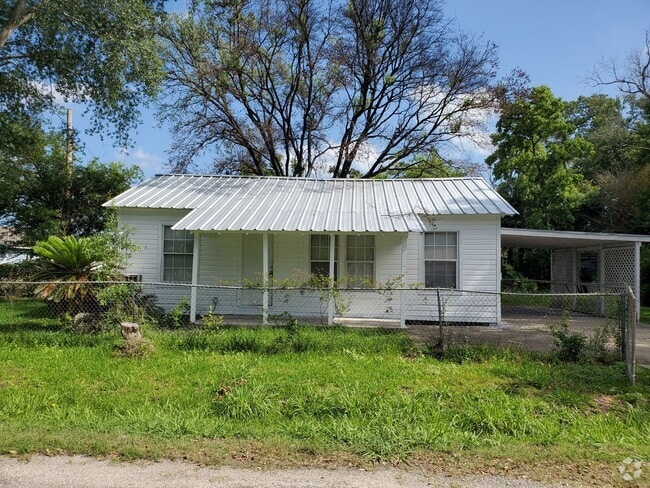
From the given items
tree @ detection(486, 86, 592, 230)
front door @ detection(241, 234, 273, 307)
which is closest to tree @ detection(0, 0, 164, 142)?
front door @ detection(241, 234, 273, 307)

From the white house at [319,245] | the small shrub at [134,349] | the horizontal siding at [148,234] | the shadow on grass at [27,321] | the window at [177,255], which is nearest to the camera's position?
the small shrub at [134,349]

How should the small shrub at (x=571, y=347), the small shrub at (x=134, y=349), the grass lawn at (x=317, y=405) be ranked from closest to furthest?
the grass lawn at (x=317, y=405)
the small shrub at (x=134, y=349)
the small shrub at (x=571, y=347)

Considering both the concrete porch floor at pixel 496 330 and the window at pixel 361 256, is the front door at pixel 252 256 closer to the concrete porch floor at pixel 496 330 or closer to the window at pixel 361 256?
the concrete porch floor at pixel 496 330

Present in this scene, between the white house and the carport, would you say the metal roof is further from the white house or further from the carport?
the carport

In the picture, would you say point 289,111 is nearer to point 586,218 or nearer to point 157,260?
point 157,260

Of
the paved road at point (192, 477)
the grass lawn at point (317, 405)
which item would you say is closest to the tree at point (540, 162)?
the grass lawn at point (317, 405)

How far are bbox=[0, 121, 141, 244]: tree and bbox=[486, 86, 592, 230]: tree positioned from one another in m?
19.5

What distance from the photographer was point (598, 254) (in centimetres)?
1524

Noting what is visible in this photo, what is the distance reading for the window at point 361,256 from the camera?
12.0 meters

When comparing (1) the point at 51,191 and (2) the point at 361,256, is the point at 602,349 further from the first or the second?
(1) the point at 51,191

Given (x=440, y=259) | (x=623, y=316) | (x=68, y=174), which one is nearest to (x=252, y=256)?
(x=440, y=259)

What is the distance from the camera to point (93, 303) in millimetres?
8750

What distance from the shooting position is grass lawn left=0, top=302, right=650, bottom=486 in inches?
155

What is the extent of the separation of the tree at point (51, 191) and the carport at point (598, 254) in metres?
15.6
